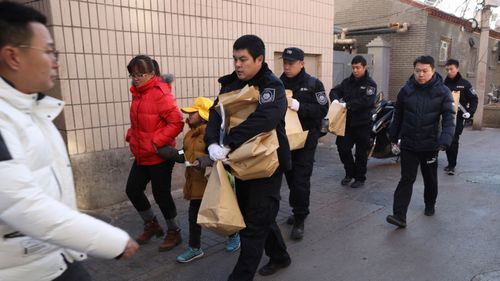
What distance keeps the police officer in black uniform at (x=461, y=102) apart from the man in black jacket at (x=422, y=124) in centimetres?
257

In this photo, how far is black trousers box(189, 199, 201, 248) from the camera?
3.53 m

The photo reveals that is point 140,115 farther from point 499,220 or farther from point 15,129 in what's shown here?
point 499,220

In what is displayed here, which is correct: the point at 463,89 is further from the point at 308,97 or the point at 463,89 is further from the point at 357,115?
the point at 308,97

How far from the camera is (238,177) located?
2.79 metres

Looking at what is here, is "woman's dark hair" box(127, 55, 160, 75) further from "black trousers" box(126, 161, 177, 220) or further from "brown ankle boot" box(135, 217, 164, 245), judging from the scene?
"brown ankle boot" box(135, 217, 164, 245)

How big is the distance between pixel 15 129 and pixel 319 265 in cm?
279

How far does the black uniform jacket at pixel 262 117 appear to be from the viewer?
9.03ft

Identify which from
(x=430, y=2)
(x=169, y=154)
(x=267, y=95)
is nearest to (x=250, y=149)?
(x=267, y=95)

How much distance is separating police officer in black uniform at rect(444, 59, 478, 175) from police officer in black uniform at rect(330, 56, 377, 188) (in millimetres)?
1737

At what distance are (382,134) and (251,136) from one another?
5.00 metres

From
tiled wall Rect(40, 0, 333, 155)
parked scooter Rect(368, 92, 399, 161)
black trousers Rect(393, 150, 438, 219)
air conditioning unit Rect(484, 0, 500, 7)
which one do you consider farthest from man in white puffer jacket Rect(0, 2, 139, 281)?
air conditioning unit Rect(484, 0, 500, 7)

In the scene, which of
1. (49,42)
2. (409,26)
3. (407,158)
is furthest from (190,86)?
(409,26)

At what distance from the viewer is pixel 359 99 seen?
226 inches

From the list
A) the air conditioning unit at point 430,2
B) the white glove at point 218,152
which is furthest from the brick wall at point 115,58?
the air conditioning unit at point 430,2
